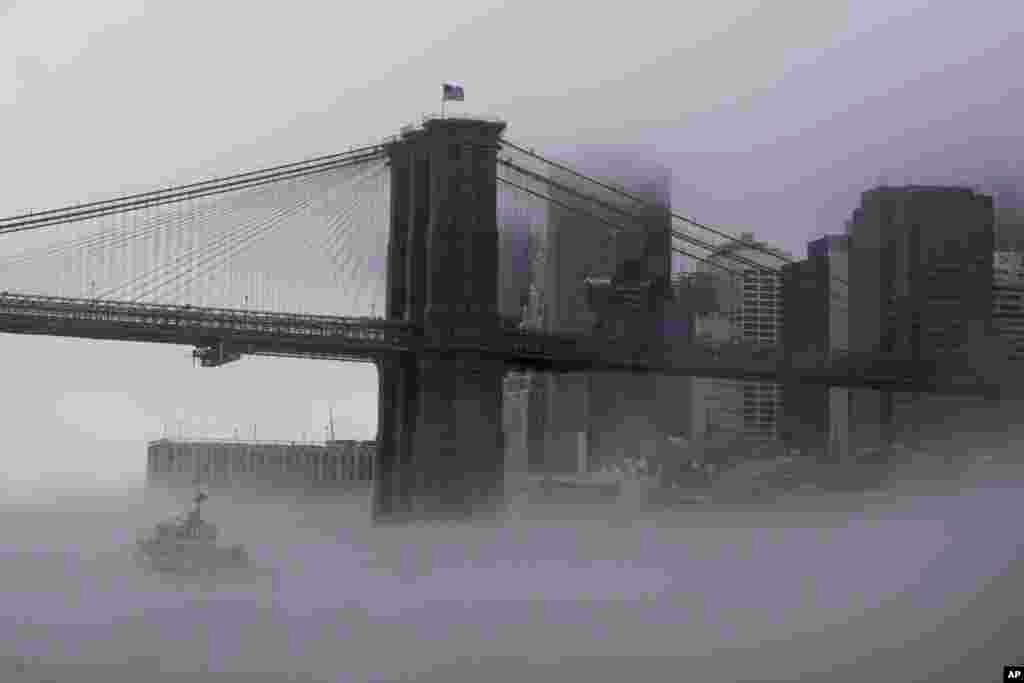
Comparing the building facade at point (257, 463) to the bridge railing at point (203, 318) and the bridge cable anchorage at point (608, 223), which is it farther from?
the bridge railing at point (203, 318)

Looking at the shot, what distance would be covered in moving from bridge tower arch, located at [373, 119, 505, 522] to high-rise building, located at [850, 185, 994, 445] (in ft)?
40.5

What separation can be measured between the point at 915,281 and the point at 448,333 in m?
15.2

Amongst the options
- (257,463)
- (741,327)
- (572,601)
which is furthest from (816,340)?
(257,463)

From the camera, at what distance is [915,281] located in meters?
61.8

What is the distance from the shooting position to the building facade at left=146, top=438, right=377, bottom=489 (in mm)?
84250

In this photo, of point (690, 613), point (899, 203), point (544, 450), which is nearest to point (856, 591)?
point (690, 613)

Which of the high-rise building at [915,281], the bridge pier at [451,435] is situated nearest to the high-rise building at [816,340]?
the high-rise building at [915,281]

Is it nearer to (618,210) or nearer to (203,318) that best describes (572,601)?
(203,318)

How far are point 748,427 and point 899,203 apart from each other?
11.1 meters

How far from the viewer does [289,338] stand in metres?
59.2

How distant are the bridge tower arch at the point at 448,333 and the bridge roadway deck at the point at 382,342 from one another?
2.15ft

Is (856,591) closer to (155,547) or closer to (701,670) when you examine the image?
(701,670)

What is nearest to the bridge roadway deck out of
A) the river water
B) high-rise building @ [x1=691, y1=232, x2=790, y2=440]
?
high-rise building @ [x1=691, y1=232, x2=790, y2=440]

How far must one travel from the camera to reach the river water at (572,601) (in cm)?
4334
